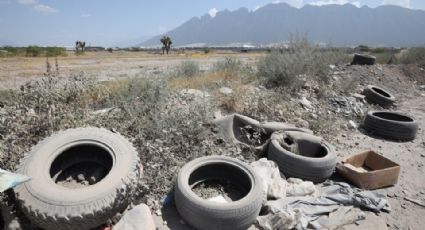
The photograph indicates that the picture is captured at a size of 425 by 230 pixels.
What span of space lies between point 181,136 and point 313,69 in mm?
6400

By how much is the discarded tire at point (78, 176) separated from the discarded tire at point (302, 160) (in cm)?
214

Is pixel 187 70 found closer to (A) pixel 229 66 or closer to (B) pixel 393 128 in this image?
(A) pixel 229 66

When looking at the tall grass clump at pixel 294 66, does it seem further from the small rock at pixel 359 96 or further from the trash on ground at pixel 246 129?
the trash on ground at pixel 246 129

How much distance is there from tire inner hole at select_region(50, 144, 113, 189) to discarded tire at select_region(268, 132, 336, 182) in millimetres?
2421

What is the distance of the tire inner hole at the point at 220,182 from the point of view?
13.9ft

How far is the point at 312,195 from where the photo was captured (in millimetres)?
4312

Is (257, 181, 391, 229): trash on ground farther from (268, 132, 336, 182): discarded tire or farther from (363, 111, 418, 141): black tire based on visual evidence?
Answer: (363, 111, 418, 141): black tire

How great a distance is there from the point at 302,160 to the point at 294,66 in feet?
15.3

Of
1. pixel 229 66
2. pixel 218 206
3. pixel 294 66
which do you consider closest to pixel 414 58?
pixel 294 66

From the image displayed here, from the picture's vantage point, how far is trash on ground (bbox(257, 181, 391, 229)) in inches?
142

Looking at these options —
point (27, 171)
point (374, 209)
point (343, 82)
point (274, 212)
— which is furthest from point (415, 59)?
point (27, 171)

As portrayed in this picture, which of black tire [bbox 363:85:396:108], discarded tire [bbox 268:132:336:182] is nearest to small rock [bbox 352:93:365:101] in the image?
black tire [bbox 363:85:396:108]

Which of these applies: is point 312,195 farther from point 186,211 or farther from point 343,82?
point 343,82

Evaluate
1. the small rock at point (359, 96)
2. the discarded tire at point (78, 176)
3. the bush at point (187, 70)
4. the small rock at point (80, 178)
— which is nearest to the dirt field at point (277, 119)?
the small rock at point (359, 96)
